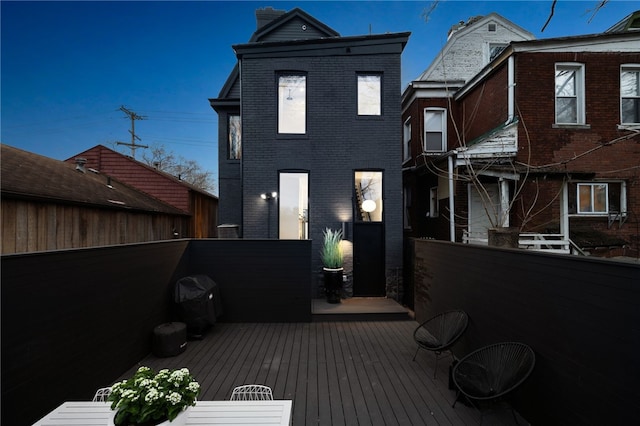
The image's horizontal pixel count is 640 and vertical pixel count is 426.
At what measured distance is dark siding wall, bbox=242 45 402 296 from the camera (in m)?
6.74

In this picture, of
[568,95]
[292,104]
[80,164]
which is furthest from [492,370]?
[80,164]

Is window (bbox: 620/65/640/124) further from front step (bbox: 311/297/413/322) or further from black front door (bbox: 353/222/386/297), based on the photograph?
front step (bbox: 311/297/413/322)

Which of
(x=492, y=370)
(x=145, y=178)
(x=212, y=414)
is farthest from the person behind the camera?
(x=145, y=178)

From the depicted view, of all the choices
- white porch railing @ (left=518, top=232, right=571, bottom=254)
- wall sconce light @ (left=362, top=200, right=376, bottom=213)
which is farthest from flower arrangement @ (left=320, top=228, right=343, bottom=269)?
white porch railing @ (left=518, top=232, right=571, bottom=254)

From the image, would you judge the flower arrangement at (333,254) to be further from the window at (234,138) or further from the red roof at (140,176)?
the red roof at (140,176)

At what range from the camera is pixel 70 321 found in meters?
2.69

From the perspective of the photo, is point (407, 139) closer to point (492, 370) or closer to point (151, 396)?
point (492, 370)

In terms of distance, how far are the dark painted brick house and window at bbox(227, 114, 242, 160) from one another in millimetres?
2208

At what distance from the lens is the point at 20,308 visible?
224 centimetres

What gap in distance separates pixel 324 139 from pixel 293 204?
1.87m

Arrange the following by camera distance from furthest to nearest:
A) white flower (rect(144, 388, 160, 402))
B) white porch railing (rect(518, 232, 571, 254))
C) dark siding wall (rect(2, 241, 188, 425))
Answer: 1. white porch railing (rect(518, 232, 571, 254))
2. dark siding wall (rect(2, 241, 188, 425))
3. white flower (rect(144, 388, 160, 402))

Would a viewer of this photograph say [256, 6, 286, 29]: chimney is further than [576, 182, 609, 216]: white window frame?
Yes

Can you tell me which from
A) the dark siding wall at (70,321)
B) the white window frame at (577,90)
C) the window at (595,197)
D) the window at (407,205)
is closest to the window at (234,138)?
the dark siding wall at (70,321)

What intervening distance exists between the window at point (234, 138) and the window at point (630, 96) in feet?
36.0
